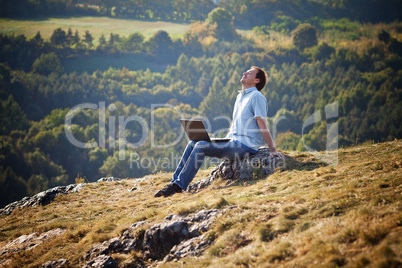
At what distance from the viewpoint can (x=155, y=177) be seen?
12312 mm

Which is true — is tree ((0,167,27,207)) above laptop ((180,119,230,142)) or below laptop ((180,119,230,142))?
below

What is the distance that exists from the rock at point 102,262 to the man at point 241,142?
2781 mm

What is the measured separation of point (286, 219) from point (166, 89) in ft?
502

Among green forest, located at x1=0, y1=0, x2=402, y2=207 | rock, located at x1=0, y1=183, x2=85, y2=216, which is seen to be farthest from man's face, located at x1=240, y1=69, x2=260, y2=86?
green forest, located at x1=0, y1=0, x2=402, y2=207

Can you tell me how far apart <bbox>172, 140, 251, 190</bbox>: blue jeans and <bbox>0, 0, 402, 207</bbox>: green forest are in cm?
6650

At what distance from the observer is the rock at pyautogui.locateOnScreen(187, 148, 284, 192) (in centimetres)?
889

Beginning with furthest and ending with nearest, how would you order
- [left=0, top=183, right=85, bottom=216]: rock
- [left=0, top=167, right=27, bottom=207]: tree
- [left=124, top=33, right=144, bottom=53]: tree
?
[left=124, top=33, right=144, bottom=53]: tree → [left=0, top=167, right=27, bottom=207]: tree → [left=0, top=183, right=85, bottom=216]: rock

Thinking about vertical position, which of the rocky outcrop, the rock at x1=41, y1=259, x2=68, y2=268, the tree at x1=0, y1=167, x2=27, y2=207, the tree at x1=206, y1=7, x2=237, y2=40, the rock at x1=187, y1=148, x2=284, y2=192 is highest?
the tree at x1=206, y1=7, x2=237, y2=40

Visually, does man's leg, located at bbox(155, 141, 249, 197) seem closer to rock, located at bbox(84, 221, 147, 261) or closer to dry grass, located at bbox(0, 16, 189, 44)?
rock, located at bbox(84, 221, 147, 261)

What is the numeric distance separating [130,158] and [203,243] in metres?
94.5

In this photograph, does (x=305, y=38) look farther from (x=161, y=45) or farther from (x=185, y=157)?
(x=185, y=157)

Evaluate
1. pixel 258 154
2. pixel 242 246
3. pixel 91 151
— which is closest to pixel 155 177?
pixel 258 154

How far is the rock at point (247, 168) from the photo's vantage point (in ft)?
29.2

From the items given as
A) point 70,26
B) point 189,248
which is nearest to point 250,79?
point 189,248
